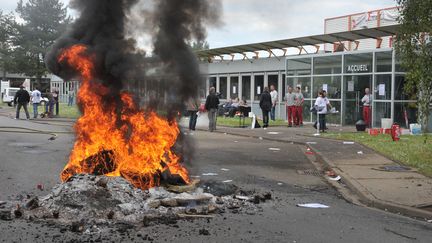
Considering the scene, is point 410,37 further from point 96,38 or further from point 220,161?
point 96,38

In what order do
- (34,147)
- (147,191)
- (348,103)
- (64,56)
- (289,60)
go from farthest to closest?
(289,60)
(348,103)
(34,147)
(64,56)
(147,191)

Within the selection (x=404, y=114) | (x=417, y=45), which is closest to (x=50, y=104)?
(x=404, y=114)

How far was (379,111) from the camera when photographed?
67.8ft

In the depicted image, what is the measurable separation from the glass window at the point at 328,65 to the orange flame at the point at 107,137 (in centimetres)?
1673

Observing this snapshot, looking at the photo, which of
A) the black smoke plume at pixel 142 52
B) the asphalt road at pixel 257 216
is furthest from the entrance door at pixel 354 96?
the black smoke plume at pixel 142 52

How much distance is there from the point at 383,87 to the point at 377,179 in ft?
40.4

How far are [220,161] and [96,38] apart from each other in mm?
4869

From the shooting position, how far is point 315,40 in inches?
927

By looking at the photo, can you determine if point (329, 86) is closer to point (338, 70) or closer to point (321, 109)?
point (338, 70)

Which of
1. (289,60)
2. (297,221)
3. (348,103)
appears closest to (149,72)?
(297,221)

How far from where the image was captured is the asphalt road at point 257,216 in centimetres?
531

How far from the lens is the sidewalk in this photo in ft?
23.0

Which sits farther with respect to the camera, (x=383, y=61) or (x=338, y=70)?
(x=338, y=70)

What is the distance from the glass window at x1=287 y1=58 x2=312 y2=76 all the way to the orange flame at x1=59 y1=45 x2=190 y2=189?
18.1 metres
